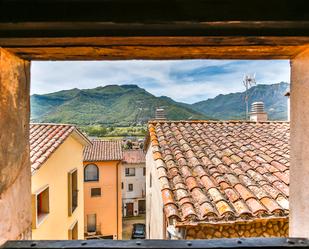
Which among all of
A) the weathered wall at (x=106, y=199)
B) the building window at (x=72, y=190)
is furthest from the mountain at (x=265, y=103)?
the weathered wall at (x=106, y=199)

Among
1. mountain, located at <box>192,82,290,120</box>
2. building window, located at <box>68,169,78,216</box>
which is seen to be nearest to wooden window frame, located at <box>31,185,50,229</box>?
building window, located at <box>68,169,78,216</box>

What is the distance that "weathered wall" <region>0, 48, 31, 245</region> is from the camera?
122cm

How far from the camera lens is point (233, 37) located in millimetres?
1158

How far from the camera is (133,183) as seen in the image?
25.8m

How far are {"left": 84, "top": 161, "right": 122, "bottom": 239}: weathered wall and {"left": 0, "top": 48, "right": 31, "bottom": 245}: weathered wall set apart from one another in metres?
Answer: 16.1

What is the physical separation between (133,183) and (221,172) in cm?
2208

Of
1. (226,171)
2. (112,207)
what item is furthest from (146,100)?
(226,171)

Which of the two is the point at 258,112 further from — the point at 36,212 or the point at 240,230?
the point at 36,212

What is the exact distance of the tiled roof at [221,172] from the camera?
11.4 ft

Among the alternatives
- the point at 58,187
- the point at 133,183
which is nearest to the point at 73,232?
the point at 58,187

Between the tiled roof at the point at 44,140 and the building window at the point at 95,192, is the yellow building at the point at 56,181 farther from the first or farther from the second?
the building window at the point at 95,192

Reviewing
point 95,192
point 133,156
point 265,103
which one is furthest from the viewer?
point 133,156

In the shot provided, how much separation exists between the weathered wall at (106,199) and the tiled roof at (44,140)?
26.4 ft

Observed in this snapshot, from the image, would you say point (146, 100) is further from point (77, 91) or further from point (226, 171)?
point (226, 171)
